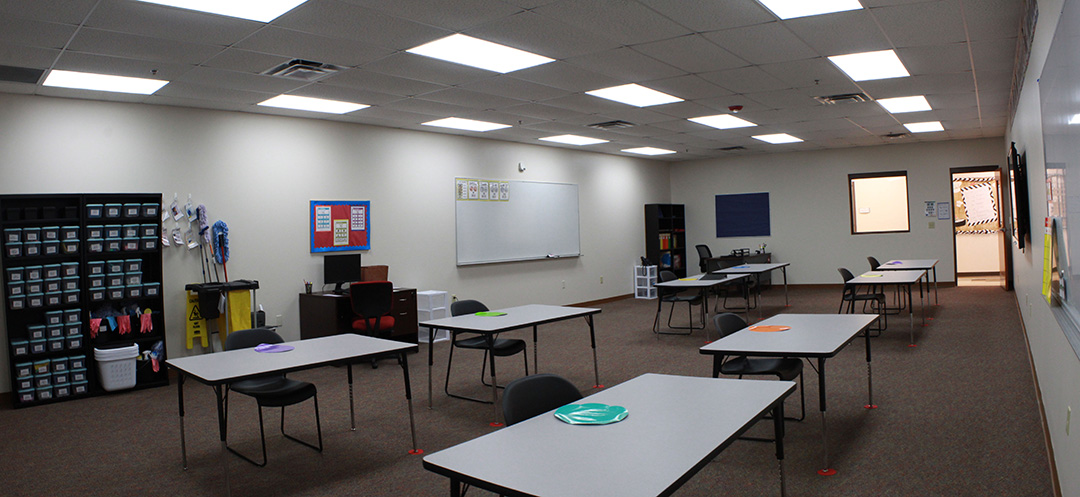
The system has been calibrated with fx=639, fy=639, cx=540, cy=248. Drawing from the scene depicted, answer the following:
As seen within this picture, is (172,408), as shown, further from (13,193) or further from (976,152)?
(976,152)

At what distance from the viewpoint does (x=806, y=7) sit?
14.1 feet

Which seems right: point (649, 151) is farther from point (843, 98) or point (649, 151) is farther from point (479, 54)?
point (479, 54)

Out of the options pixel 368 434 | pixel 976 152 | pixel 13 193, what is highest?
pixel 976 152

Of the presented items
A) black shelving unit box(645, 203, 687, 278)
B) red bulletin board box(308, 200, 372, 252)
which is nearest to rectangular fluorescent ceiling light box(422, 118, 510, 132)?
red bulletin board box(308, 200, 372, 252)

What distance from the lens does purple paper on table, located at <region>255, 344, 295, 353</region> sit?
4020 millimetres

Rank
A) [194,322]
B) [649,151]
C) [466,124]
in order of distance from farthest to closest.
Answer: [649,151] < [466,124] < [194,322]

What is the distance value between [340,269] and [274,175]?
129 centimetres

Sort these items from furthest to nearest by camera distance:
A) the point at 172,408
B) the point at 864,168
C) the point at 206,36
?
the point at 864,168 → the point at 172,408 → the point at 206,36

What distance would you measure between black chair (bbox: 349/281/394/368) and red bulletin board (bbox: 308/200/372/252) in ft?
3.73

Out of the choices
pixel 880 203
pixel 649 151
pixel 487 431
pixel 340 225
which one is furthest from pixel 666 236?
pixel 487 431

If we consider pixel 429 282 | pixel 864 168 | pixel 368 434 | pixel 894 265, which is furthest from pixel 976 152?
pixel 368 434

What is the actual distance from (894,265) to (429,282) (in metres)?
6.45

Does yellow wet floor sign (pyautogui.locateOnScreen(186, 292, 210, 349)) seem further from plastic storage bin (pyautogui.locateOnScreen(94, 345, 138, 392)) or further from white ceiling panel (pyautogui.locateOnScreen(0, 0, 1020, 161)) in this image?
white ceiling panel (pyautogui.locateOnScreen(0, 0, 1020, 161))

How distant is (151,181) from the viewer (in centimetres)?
636
